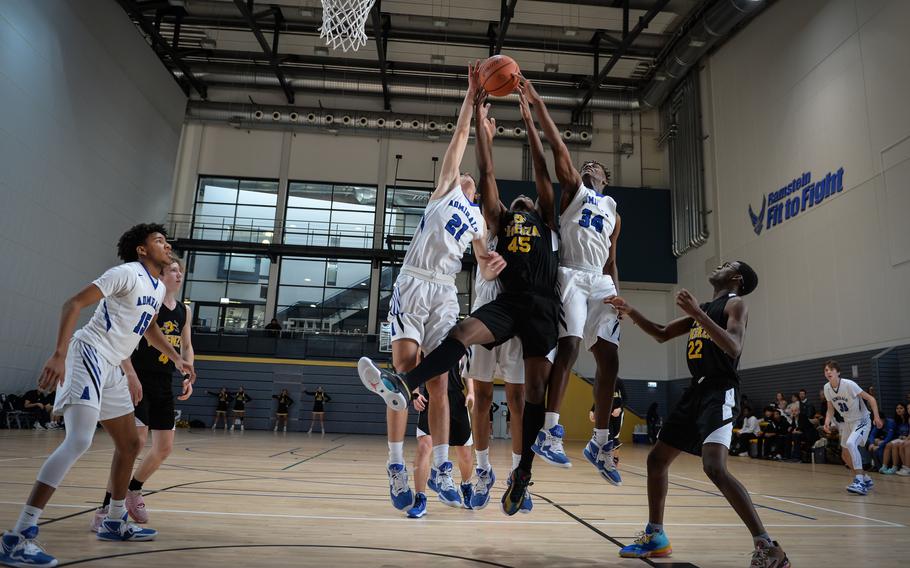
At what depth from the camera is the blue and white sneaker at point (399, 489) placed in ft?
16.0

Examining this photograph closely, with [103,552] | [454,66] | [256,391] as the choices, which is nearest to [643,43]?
[454,66]

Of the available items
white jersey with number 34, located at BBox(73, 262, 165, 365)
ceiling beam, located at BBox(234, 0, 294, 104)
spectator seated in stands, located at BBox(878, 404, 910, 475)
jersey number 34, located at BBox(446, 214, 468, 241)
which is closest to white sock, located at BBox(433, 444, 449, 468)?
jersey number 34, located at BBox(446, 214, 468, 241)

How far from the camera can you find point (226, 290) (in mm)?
24406

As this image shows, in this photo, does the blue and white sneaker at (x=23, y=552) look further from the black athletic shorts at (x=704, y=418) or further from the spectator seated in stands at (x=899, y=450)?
the spectator seated in stands at (x=899, y=450)

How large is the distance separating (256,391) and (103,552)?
1936 centimetres

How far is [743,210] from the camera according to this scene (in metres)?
19.6

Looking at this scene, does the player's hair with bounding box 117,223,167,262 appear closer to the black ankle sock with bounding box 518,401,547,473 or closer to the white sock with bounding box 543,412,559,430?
the black ankle sock with bounding box 518,401,547,473

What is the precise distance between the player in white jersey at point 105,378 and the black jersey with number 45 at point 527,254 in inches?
95.0

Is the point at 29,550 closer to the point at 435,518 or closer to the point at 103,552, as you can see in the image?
the point at 103,552

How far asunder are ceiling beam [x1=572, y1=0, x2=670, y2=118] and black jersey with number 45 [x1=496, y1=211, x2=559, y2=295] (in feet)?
53.5

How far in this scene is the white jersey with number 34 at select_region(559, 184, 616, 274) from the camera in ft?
16.6

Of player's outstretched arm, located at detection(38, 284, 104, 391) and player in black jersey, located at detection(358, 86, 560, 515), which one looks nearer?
player's outstretched arm, located at detection(38, 284, 104, 391)

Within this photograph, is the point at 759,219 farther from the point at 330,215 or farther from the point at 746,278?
the point at 746,278

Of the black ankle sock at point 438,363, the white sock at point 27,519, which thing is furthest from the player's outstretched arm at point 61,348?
the black ankle sock at point 438,363
